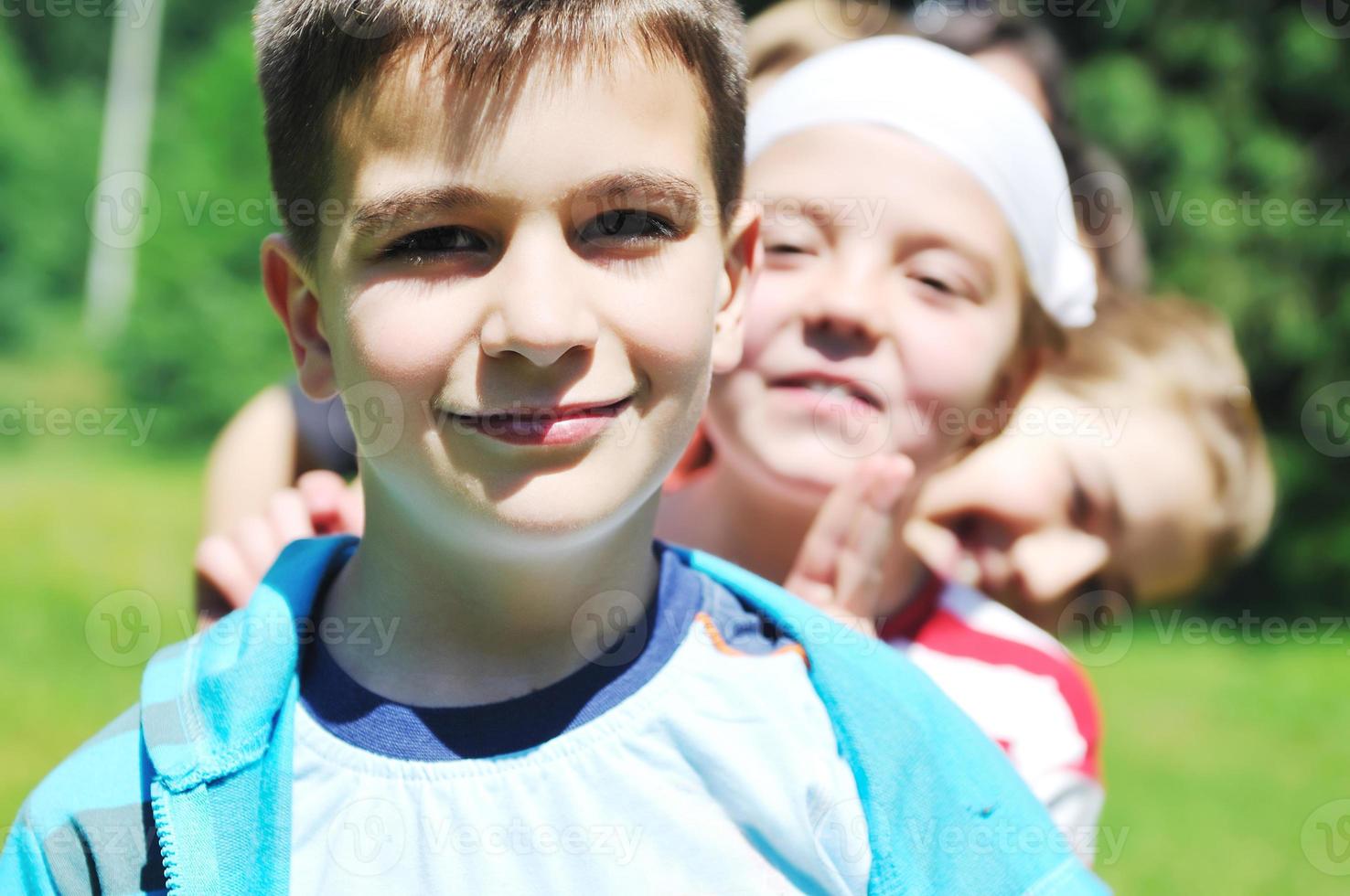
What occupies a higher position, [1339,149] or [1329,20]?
[1329,20]

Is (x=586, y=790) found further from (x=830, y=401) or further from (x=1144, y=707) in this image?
(x=1144, y=707)

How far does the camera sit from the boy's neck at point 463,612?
1608 mm

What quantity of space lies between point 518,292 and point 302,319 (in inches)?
17.0

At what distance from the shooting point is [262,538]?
218 cm

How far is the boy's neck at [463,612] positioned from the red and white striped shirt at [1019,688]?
76 centimetres

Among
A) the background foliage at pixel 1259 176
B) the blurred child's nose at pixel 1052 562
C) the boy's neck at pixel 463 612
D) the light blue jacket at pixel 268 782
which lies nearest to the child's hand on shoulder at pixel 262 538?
the light blue jacket at pixel 268 782

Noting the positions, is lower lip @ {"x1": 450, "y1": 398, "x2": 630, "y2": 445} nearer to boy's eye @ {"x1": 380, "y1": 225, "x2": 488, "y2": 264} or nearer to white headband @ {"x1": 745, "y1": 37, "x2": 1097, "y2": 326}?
boy's eye @ {"x1": 380, "y1": 225, "x2": 488, "y2": 264}

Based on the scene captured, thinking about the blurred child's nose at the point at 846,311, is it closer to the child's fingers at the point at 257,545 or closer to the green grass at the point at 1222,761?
the child's fingers at the point at 257,545

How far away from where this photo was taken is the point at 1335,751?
6.26m

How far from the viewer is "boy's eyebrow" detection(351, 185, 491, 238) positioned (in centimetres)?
146

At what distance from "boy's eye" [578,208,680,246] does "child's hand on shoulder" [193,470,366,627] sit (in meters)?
0.80

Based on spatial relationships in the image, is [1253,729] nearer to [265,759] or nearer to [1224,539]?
[1224,539]

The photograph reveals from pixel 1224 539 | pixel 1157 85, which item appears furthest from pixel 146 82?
pixel 1224 539

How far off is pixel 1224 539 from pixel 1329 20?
631 centimetres
